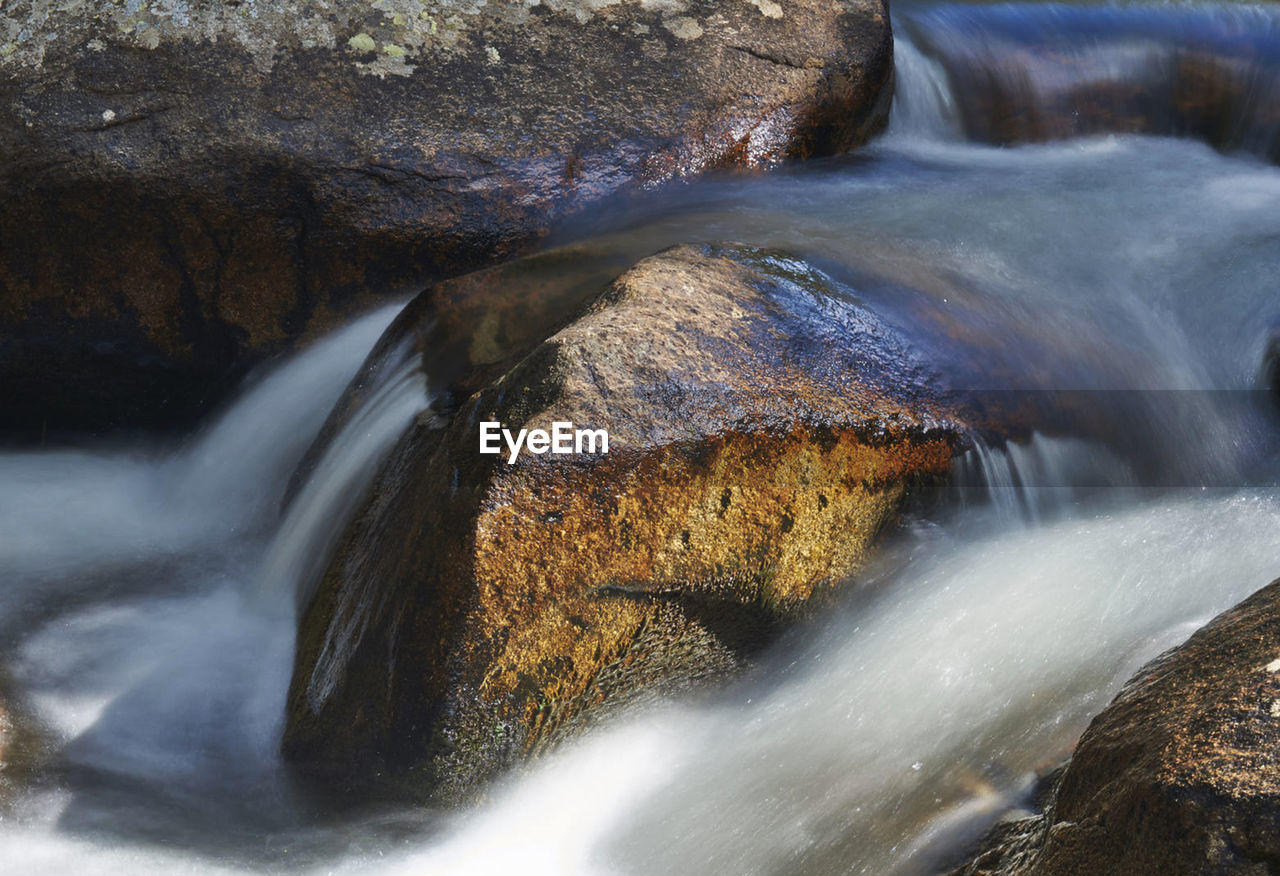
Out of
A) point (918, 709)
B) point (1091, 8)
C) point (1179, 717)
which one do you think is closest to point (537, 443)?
point (918, 709)

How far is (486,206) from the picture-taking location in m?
3.72

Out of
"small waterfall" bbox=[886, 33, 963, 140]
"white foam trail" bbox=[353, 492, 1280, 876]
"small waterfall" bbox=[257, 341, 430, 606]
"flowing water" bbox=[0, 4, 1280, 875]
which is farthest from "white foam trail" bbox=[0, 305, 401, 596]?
"small waterfall" bbox=[886, 33, 963, 140]

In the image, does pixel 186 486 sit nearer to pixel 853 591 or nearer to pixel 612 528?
pixel 612 528

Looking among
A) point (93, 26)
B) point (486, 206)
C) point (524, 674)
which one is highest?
point (93, 26)

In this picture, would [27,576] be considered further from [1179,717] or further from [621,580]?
[1179,717]

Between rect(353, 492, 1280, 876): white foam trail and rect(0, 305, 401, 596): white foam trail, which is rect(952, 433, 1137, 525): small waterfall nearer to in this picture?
rect(353, 492, 1280, 876): white foam trail

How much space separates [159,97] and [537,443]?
2341 mm

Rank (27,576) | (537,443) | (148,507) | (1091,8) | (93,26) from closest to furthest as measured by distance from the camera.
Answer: (537,443) < (27,576) < (148,507) < (93,26) < (1091,8)

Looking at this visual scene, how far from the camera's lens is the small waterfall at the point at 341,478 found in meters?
2.87

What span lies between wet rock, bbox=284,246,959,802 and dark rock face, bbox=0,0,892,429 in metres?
1.24

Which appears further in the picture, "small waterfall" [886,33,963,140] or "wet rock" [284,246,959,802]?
"small waterfall" [886,33,963,140]

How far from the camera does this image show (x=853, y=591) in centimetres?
269

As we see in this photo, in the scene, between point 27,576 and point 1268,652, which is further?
point 27,576

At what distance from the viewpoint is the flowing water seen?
234 centimetres
